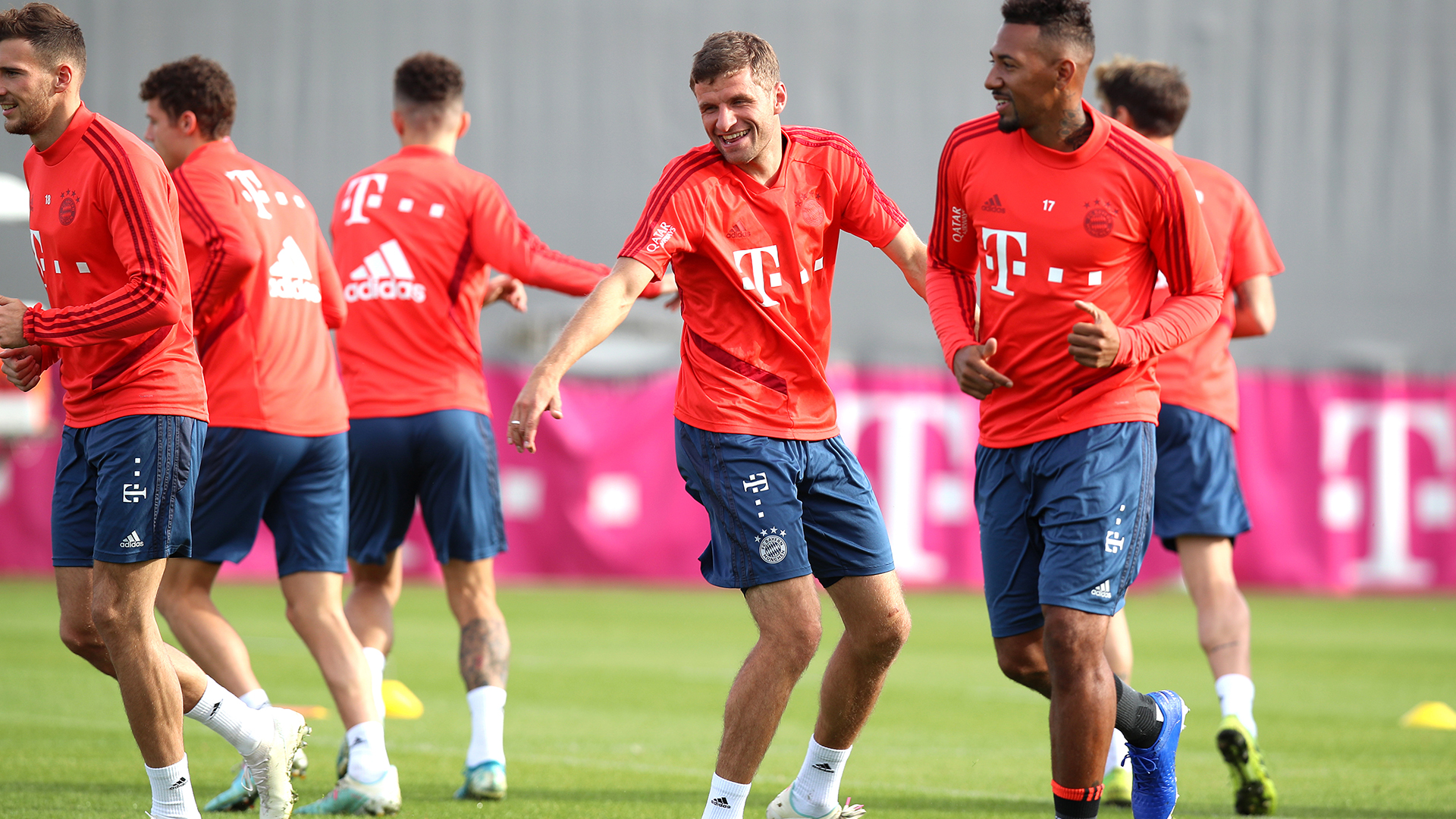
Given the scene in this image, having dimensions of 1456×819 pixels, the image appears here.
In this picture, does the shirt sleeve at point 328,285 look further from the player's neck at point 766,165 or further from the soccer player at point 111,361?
the player's neck at point 766,165

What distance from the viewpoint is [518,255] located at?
6422 mm

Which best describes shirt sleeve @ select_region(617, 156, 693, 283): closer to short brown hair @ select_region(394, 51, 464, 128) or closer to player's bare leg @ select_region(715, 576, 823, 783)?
player's bare leg @ select_region(715, 576, 823, 783)

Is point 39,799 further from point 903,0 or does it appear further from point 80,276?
point 903,0

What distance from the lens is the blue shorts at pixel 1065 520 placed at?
460 centimetres

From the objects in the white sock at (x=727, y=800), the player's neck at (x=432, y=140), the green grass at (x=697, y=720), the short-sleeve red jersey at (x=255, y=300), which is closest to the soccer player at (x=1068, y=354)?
the white sock at (x=727, y=800)

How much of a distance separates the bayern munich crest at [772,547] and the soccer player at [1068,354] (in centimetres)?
72

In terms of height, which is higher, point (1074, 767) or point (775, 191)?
point (775, 191)

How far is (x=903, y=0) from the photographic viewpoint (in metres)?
19.8

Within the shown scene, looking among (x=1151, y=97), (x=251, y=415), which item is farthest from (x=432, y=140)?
(x=1151, y=97)

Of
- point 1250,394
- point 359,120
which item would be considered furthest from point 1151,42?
point 359,120

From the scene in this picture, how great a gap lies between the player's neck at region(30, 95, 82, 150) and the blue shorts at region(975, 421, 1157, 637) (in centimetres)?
295

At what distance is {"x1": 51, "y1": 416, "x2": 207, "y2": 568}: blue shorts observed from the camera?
14.9ft

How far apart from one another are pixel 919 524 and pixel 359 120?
322 inches

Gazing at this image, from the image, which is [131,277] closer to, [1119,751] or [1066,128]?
[1066,128]
